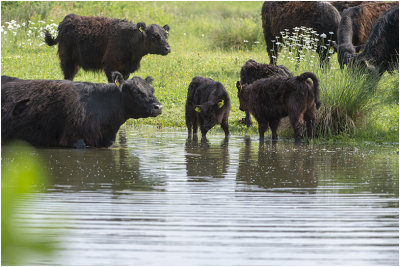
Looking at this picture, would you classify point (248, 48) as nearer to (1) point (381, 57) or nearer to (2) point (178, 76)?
(2) point (178, 76)

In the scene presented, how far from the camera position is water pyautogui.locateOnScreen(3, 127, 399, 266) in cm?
343

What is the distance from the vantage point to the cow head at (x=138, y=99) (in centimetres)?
921

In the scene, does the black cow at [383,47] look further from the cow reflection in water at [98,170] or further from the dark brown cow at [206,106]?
the cow reflection in water at [98,170]

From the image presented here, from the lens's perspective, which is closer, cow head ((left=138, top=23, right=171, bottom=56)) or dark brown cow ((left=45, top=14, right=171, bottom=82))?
dark brown cow ((left=45, top=14, right=171, bottom=82))

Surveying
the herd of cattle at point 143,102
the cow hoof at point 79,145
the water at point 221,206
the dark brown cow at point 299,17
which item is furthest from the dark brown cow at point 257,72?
the dark brown cow at point 299,17

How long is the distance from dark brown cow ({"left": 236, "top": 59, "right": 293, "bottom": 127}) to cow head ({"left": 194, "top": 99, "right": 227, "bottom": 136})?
1.20 m

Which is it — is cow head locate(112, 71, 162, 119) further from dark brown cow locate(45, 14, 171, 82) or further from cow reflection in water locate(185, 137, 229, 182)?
dark brown cow locate(45, 14, 171, 82)

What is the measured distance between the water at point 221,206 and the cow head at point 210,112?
122 cm

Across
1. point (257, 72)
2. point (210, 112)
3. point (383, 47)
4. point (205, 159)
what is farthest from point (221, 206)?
point (383, 47)

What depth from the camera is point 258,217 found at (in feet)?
14.7

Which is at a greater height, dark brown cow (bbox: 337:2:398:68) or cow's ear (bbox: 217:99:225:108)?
dark brown cow (bbox: 337:2:398:68)

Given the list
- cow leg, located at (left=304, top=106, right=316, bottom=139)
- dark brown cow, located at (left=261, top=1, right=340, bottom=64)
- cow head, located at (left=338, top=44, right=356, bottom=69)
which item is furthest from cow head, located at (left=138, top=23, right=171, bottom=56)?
cow leg, located at (left=304, top=106, right=316, bottom=139)

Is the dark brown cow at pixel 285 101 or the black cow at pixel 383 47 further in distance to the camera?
the black cow at pixel 383 47

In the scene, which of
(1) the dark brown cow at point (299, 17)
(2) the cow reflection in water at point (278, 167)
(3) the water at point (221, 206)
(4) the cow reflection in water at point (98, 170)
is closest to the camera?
(3) the water at point (221, 206)
